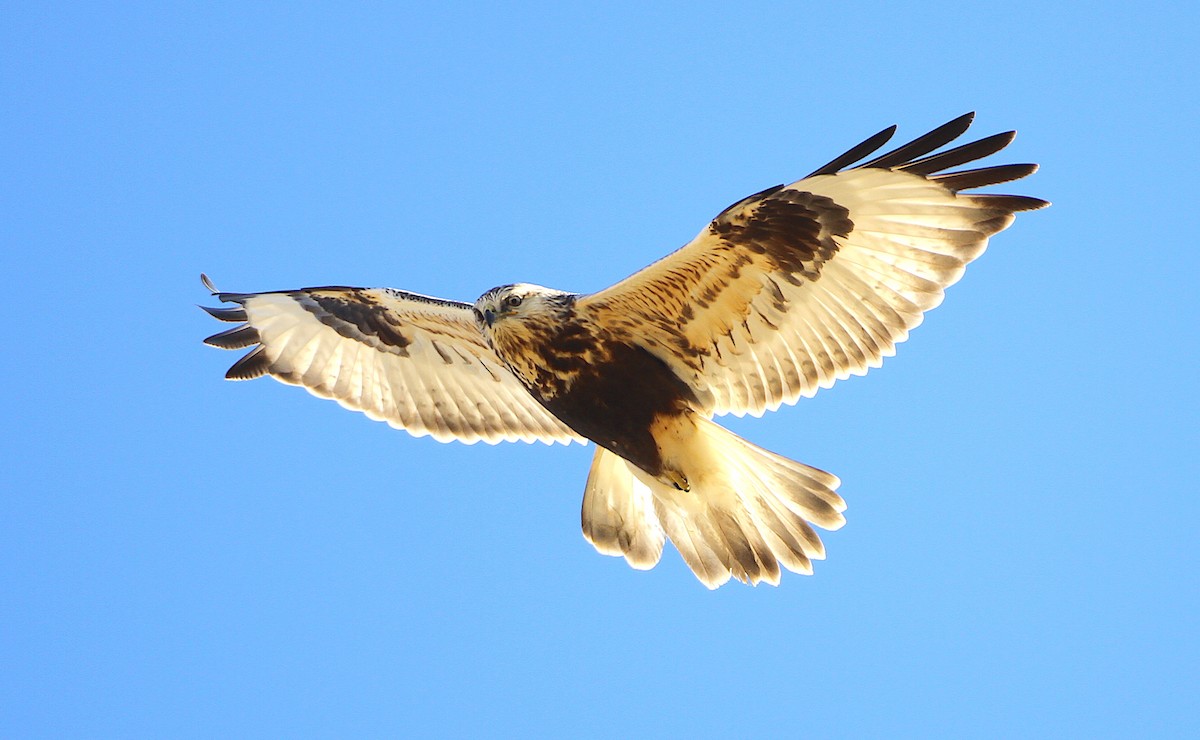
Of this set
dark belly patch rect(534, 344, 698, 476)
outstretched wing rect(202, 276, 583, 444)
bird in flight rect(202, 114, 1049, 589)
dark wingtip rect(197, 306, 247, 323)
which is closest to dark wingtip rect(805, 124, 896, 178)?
bird in flight rect(202, 114, 1049, 589)

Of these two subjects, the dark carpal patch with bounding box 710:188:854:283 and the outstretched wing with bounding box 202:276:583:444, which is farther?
the outstretched wing with bounding box 202:276:583:444

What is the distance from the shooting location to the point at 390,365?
802cm

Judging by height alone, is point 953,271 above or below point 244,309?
below

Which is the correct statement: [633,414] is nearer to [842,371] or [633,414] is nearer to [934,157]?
[842,371]

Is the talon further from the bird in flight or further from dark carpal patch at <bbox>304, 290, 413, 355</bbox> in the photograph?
dark carpal patch at <bbox>304, 290, 413, 355</bbox>

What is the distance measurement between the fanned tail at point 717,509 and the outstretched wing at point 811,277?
0.86ft

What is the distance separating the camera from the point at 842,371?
6691 mm

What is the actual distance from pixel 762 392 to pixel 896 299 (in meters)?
0.86

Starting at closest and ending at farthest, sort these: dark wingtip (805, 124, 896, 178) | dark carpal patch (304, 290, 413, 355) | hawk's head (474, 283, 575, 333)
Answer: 1. dark wingtip (805, 124, 896, 178)
2. hawk's head (474, 283, 575, 333)
3. dark carpal patch (304, 290, 413, 355)

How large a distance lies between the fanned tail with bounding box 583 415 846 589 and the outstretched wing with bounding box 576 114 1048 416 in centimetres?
26

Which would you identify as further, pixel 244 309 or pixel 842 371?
pixel 244 309

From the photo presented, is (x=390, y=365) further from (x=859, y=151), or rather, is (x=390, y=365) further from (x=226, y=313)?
(x=859, y=151)

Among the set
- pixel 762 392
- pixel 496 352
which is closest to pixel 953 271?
pixel 762 392

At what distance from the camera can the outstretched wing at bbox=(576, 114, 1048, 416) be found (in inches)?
245
